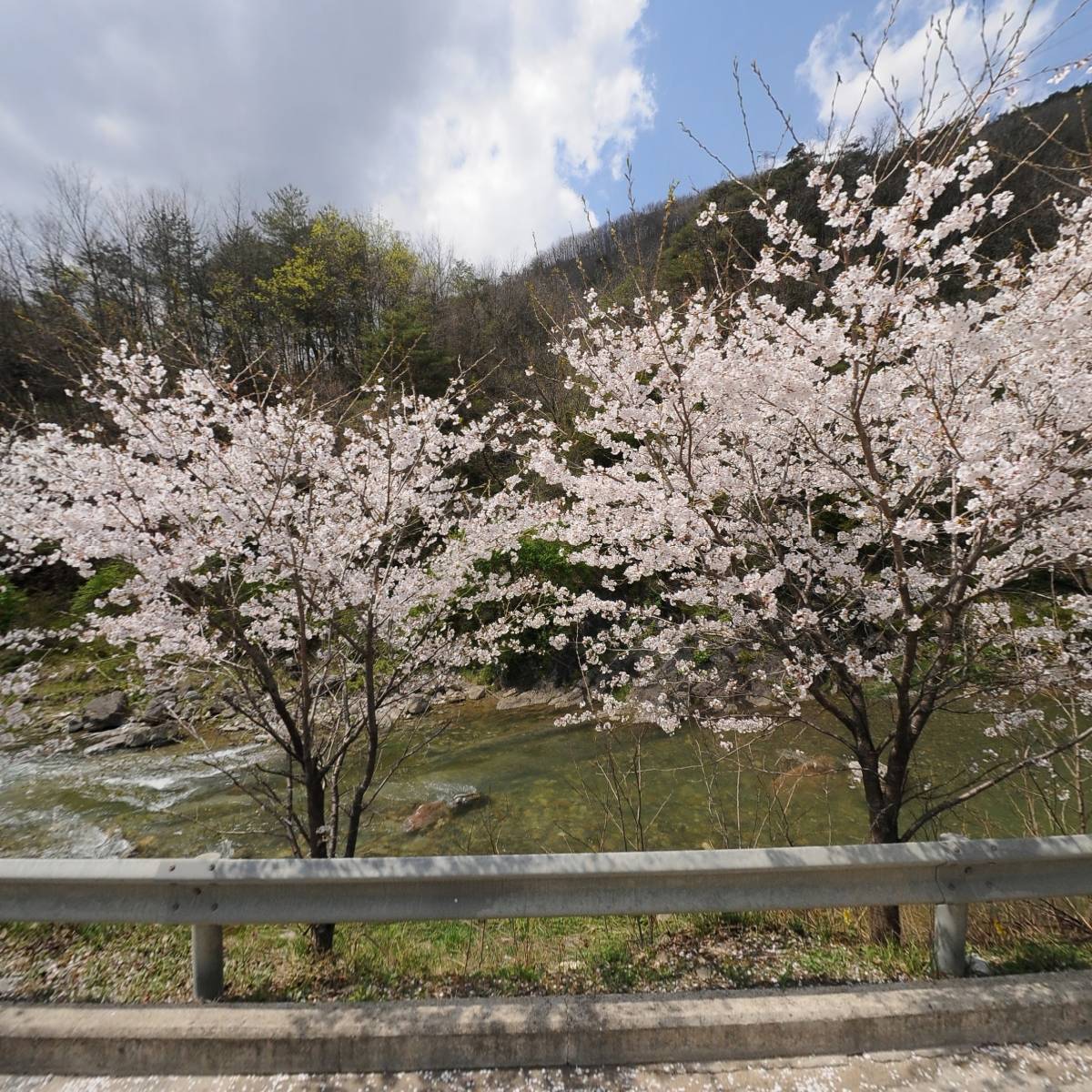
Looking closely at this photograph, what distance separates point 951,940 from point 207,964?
292 cm

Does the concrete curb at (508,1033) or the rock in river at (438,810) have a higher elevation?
the concrete curb at (508,1033)

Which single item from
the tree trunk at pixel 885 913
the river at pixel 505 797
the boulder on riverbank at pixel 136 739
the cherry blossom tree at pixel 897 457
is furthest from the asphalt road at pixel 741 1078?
the boulder on riverbank at pixel 136 739

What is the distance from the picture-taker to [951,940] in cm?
221

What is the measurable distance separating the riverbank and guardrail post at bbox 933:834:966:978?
8cm

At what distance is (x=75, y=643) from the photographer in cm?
1352

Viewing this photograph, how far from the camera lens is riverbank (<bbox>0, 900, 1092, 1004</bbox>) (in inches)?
88.0

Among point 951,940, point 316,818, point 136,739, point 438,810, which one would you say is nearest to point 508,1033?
point 951,940

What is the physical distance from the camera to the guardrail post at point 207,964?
6.98ft

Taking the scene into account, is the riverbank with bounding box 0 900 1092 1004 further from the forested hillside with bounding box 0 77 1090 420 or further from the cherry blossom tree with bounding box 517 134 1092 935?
the forested hillside with bounding box 0 77 1090 420

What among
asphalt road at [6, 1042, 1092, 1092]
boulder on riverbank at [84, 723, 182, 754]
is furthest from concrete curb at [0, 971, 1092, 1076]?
boulder on riverbank at [84, 723, 182, 754]

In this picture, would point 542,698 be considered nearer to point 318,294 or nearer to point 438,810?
point 438,810

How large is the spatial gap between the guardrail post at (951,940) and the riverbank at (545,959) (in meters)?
0.08

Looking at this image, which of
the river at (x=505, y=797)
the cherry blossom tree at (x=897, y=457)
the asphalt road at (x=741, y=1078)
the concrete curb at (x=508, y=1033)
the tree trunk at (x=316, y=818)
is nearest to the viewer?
the asphalt road at (x=741, y=1078)

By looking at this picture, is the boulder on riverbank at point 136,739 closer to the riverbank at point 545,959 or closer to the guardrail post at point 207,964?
the riverbank at point 545,959
